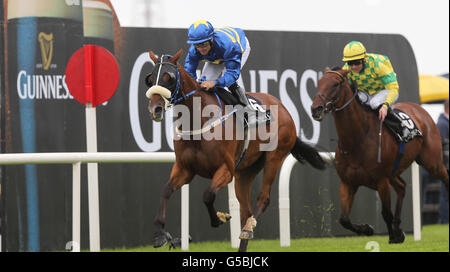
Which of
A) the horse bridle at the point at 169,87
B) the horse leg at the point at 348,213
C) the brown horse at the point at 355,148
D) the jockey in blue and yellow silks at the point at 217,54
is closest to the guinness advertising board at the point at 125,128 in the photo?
the brown horse at the point at 355,148

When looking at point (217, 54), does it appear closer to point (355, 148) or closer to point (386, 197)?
point (355, 148)

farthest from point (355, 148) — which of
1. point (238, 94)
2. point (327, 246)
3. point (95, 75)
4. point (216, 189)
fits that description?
point (95, 75)

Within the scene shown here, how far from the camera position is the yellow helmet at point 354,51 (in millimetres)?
6738

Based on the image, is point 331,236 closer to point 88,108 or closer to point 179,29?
point 179,29

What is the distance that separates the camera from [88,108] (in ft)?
20.9

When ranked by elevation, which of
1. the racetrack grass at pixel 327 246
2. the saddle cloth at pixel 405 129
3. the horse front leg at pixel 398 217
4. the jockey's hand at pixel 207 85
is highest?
the jockey's hand at pixel 207 85

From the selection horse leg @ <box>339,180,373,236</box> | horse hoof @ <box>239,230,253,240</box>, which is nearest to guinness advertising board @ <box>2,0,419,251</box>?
horse leg @ <box>339,180,373,236</box>

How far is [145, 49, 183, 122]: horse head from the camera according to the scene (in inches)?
195

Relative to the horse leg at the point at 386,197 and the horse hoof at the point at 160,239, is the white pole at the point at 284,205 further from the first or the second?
the horse hoof at the point at 160,239

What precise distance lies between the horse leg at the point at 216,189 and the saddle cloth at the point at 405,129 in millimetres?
2163

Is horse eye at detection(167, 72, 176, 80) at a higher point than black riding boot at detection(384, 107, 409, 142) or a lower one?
higher

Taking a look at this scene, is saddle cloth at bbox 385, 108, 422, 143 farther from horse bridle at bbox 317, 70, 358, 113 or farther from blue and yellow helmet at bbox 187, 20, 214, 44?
blue and yellow helmet at bbox 187, 20, 214, 44

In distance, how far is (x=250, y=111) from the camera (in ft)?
19.5

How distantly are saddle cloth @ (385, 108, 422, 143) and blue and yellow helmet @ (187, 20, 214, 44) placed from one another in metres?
2.26
